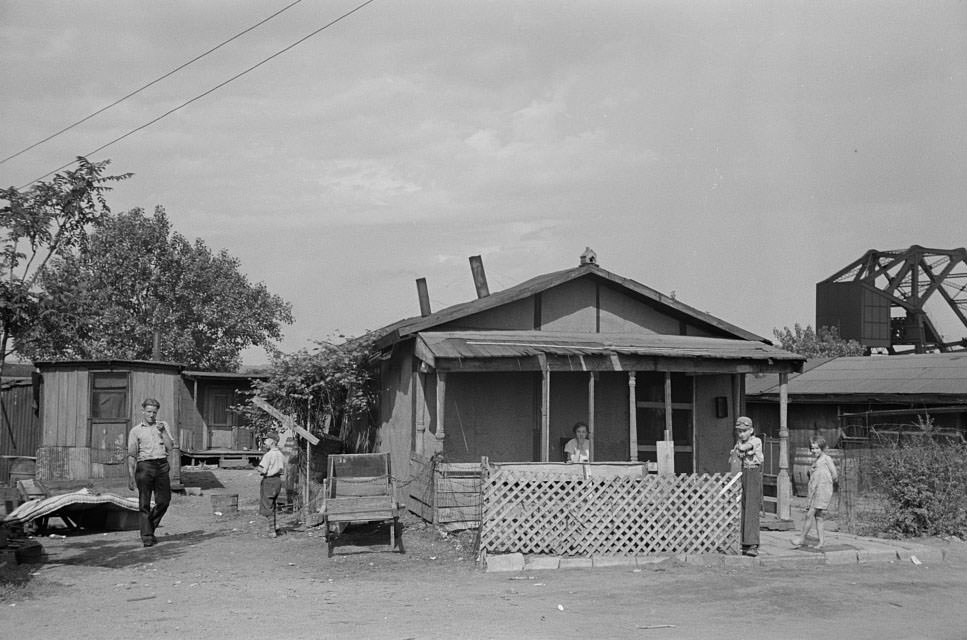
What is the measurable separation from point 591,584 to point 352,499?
12.2 feet

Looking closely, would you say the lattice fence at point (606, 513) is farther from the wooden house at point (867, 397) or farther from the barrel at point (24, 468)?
the barrel at point (24, 468)

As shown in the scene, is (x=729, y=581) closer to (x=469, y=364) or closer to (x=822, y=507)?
(x=822, y=507)

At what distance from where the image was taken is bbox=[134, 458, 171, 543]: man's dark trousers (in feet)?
39.9

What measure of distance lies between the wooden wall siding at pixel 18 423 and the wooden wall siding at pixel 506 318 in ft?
48.1

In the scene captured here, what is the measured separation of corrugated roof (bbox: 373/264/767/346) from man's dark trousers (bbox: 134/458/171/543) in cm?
393

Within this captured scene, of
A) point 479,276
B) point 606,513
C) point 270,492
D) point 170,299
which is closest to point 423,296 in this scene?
point 479,276

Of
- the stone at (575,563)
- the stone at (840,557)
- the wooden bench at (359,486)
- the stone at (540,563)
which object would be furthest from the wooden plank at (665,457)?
the wooden bench at (359,486)

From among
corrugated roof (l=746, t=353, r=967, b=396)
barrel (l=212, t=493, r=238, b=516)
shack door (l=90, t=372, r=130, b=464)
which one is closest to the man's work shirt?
barrel (l=212, t=493, r=238, b=516)

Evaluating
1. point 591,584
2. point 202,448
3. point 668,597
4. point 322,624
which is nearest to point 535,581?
point 591,584

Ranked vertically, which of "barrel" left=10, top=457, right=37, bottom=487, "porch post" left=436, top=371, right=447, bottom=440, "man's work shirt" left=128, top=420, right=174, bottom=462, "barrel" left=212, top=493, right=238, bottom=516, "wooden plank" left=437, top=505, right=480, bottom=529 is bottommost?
Result: "barrel" left=212, top=493, right=238, bottom=516

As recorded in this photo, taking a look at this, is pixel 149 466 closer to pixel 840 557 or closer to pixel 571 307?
pixel 571 307

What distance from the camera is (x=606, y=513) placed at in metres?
11.4

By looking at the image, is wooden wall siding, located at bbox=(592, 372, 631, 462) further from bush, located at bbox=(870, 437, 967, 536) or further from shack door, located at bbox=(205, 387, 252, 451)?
shack door, located at bbox=(205, 387, 252, 451)

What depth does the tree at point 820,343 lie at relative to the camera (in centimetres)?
4125
